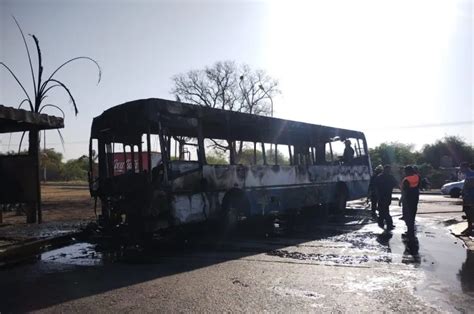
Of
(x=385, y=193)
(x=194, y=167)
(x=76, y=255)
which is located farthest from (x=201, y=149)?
(x=385, y=193)

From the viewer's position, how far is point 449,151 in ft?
178

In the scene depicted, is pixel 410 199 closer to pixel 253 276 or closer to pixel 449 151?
pixel 253 276

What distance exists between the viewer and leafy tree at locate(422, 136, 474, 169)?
5366 cm

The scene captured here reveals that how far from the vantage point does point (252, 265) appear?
786 centimetres

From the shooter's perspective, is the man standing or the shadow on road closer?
the shadow on road

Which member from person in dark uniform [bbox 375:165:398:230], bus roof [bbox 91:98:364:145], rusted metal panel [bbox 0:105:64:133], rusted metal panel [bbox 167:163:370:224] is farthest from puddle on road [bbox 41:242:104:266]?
person in dark uniform [bbox 375:165:398:230]

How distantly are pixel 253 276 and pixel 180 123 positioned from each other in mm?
4526

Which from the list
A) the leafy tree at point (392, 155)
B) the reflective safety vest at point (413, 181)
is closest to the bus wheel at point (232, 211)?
the reflective safety vest at point (413, 181)

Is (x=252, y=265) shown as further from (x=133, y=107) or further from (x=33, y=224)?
(x=33, y=224)

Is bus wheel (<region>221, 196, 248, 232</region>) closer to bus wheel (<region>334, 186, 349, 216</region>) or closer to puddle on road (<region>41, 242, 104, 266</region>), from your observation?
→ puddle on road (<region>41, 242, 104, 266</region>)

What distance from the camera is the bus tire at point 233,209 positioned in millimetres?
11328

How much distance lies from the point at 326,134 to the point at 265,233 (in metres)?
5.71

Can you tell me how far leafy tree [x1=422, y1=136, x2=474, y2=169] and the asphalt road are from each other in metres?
48.1

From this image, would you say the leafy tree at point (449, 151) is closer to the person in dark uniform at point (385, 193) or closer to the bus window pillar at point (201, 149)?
the person in dark uniform at point (385, 193)
